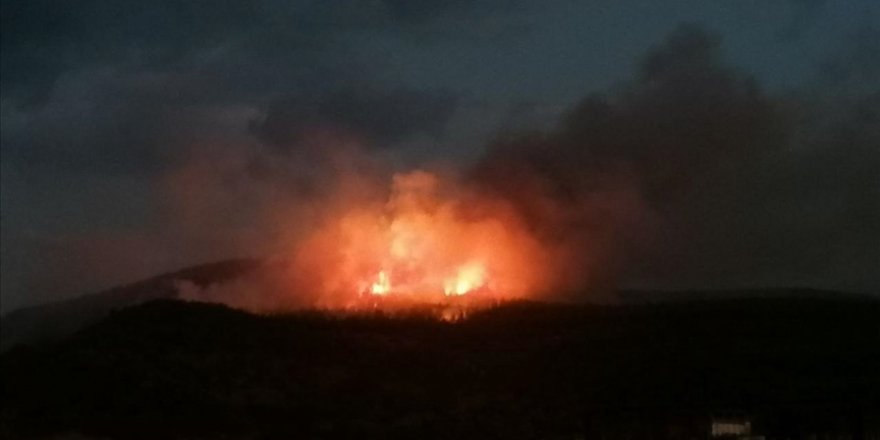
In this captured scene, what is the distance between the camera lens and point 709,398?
199 ft

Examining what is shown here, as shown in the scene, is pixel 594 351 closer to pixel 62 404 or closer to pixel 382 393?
pixel 382 393

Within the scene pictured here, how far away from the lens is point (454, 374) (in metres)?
72.5

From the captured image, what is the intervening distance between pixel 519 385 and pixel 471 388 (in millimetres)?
2872

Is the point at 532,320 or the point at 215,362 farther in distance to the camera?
the point at 532,320

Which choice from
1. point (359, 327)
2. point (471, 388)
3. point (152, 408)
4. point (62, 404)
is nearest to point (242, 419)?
point (152, 408)

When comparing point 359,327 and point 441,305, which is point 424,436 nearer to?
point 359,327

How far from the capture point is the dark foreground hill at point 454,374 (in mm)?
58531

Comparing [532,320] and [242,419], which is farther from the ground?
[532,320]

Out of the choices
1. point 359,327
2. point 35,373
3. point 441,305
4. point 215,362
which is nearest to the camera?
point 35,373

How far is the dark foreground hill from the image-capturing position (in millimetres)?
58531

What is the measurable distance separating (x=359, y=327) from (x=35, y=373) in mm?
23338

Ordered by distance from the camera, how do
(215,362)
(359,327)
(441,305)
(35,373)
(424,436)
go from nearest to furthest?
(424,436) → (35,373) → (215,362) → (359,327) → (441,305)

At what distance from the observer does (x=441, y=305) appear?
94688 mm

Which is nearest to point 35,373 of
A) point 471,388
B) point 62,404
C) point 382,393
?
point 62,404
